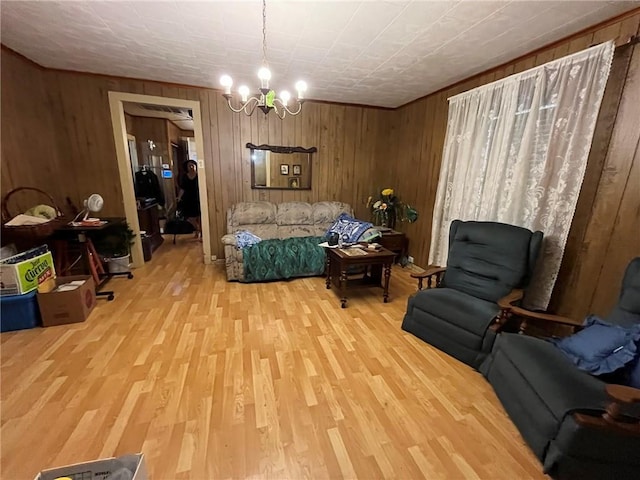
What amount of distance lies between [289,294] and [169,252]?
2726mm

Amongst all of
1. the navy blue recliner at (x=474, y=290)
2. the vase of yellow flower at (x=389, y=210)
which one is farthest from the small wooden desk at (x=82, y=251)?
the vase of yellow flower at (x=389, y=210)

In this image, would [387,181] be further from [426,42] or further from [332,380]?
[332,380]

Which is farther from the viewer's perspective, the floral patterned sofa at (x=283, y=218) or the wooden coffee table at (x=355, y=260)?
the floral patterned sofa at (x=283, y=218)

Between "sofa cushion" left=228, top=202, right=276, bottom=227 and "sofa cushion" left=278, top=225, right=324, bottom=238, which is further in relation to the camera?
"sofa cushion" left=278, top=225, right=324, bottom=238

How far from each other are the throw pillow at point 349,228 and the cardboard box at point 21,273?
296 cm

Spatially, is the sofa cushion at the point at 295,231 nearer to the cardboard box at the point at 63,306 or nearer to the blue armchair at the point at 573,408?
the cardboard box at the point at 63,306

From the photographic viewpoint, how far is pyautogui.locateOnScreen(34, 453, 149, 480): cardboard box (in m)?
0.97

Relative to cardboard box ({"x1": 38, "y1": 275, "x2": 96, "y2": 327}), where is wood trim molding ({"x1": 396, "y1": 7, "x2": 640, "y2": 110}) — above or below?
above

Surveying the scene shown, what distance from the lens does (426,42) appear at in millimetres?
2293

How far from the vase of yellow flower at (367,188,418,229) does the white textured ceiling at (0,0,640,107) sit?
1.66m

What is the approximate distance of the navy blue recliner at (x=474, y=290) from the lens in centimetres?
201

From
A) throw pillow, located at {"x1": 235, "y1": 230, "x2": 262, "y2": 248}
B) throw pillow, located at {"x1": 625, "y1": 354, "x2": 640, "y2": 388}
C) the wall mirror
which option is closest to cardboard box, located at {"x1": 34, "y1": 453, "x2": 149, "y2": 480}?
throw pillow, located at {"x1": 625, "y1": 354, "x2": 640, "y2": 388}

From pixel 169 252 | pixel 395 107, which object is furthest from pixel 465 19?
pixel 169 252

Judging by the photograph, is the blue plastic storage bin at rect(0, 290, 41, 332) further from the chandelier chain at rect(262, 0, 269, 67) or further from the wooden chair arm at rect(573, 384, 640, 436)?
the wooden chair arm at rect(573, 384, 640, 436)
